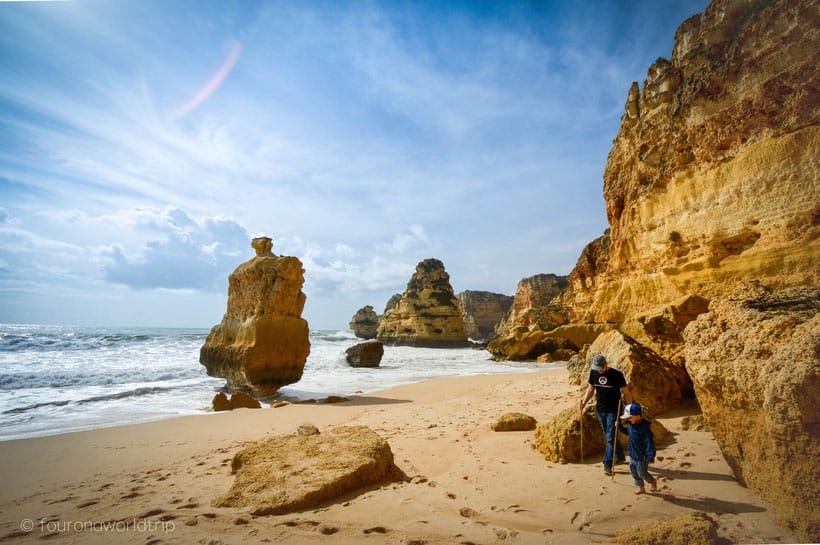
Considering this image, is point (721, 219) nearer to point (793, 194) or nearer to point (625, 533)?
point (793, 194)

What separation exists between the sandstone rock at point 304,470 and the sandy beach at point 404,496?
0.43 feet

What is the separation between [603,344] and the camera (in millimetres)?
6977

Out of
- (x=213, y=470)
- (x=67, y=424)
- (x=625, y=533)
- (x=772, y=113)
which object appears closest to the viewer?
(x=625, y=533)

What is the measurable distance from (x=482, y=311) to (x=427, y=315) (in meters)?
31.1

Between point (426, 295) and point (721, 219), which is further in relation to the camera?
point (426, 295)

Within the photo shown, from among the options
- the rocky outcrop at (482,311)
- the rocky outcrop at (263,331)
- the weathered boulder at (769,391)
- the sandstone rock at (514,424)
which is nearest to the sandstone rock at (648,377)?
the sandstone rock at (514,424)

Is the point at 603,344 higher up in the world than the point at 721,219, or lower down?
lower down

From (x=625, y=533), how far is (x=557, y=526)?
0.47m

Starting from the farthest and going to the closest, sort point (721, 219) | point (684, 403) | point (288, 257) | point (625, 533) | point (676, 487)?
point (288, 257) < point (721, 219) < point (684, 403) < point (676, 487) < point (625, 533)

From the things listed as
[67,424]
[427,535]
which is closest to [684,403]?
[427,535]

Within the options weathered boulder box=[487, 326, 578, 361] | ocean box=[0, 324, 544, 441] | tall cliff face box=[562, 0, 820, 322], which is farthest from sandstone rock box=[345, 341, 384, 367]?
tall cliff face box=[562, 0, 820, 322]

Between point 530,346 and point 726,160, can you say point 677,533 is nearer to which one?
point 726,160

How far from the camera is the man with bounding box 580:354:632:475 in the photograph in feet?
13.0

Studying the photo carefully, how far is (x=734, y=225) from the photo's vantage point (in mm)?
9102
